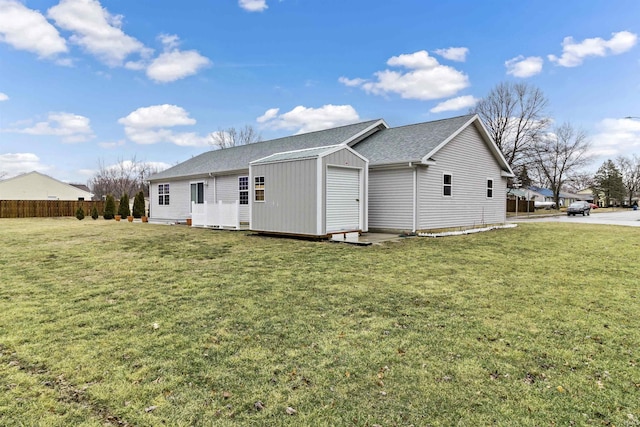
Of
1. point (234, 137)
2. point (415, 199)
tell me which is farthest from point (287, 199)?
point (234, 137)

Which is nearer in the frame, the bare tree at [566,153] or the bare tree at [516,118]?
the bare tree at [516,118]

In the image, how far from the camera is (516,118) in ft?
124

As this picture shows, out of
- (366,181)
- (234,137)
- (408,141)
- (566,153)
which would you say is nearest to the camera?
(366,181)

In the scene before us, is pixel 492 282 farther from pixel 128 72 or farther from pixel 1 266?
pixel 128 72

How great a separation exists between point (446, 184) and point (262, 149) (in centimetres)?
1037

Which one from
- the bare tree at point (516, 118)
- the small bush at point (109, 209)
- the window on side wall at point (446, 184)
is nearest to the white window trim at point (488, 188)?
the window on side wall at point (446, 184)

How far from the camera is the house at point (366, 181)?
1148 centimetres

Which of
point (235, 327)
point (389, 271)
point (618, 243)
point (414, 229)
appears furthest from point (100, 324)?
point (618, 243)

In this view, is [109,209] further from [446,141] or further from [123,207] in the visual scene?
[446,141]

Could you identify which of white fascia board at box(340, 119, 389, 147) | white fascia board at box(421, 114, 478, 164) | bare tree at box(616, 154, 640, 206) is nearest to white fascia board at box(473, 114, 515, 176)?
white fascia board at box(421, 114, 478, 164)

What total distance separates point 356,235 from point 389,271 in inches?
172

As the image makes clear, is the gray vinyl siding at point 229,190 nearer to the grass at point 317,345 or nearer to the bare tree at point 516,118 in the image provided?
the grass at point 317,345

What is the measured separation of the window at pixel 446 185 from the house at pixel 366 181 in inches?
1.8

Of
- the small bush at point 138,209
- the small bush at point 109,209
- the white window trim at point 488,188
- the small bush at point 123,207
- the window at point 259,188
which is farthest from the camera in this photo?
the small bush at point 123,207
